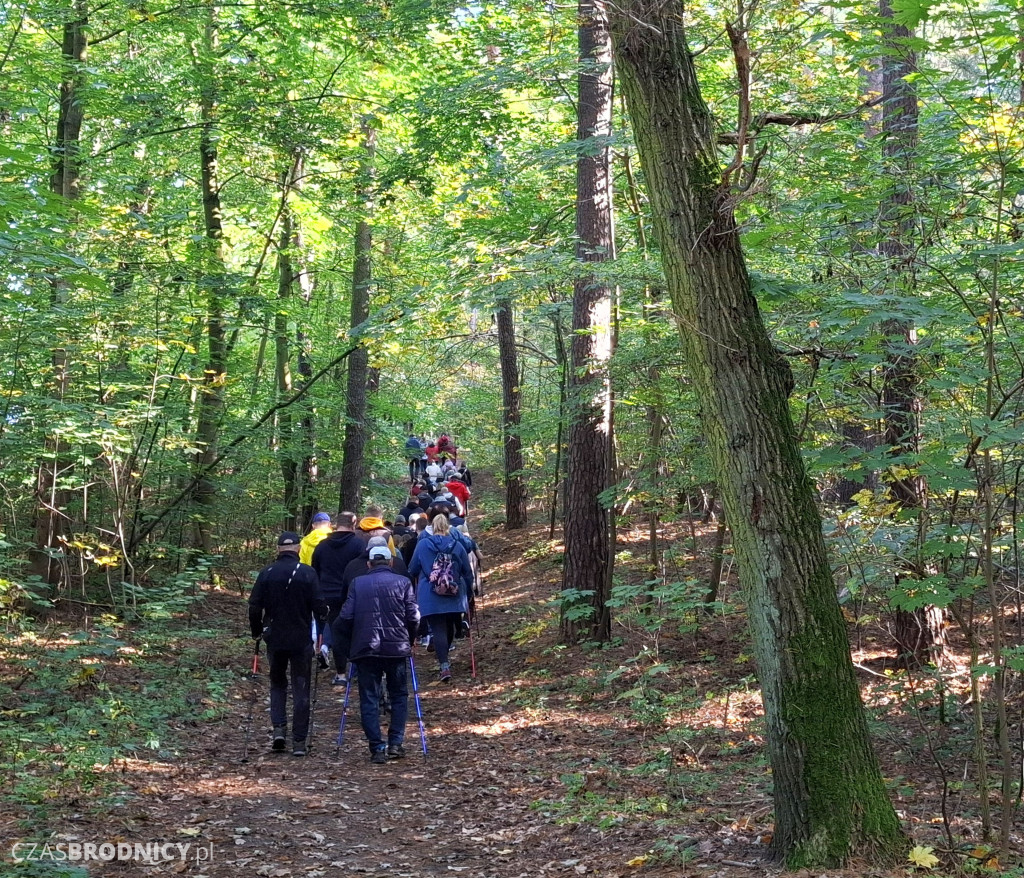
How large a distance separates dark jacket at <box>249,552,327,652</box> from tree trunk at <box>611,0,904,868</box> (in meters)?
4.85

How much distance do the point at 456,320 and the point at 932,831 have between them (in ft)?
24.5

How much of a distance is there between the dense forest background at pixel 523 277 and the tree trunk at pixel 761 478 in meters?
0.20

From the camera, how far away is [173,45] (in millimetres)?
15867

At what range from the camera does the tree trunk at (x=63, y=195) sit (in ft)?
34.6

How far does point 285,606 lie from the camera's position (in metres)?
7.91

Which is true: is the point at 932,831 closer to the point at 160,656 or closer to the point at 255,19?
the point at 160,656

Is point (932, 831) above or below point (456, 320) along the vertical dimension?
below

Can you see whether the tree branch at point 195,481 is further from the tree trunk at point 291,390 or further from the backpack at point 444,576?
the backpack at point 444,576

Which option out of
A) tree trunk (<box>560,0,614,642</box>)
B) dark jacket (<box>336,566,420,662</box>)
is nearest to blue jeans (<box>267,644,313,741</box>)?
dark jacket (<box>336,566,420,662</box>)

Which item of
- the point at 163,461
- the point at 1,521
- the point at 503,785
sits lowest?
the point at 503,785

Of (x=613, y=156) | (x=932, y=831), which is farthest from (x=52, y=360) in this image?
(x=932, y=831)

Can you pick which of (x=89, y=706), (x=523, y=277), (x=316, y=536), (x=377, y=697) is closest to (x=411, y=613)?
(x=377, y=697)

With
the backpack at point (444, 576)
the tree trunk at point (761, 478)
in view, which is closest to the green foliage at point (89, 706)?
the backpack at point (444, 576)

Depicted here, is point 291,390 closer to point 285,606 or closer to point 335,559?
point 335,559
